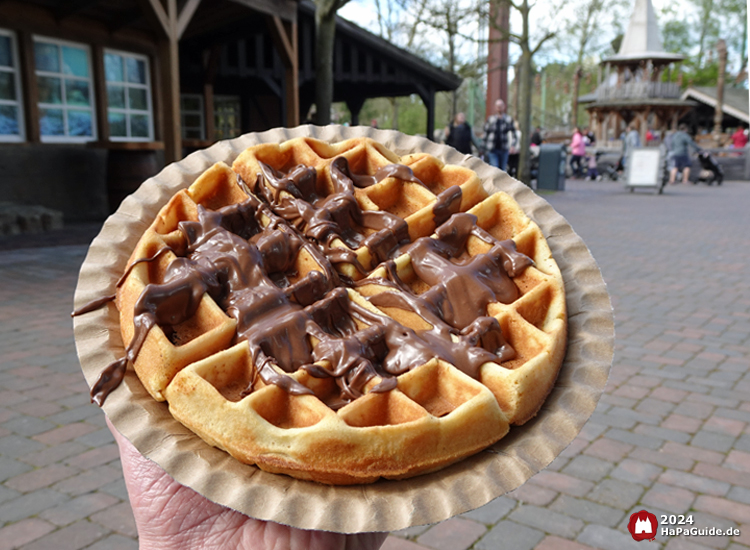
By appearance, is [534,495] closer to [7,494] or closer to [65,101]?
[7,494]

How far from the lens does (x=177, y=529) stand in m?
1.76

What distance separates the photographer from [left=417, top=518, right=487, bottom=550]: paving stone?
3023 mm

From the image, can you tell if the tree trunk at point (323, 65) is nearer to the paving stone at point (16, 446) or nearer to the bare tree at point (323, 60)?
the bare tree at point (323, 60)

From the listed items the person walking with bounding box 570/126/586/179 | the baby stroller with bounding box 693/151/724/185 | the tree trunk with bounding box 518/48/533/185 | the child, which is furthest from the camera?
the child

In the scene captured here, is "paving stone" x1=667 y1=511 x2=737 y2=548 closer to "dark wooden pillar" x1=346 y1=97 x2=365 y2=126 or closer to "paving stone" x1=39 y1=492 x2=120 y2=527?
"paving stone" x1=39 y1=492 x2=120 y2=527

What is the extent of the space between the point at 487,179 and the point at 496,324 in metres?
0.85

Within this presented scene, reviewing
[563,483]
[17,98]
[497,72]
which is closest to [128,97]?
[17,98]

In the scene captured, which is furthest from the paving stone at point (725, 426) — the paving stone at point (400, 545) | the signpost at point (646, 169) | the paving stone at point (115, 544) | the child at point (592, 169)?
the child at point (592, 169)

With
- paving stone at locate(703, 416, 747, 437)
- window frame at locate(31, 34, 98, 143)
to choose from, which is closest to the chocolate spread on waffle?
paving stone at locate(703, 416, 747, 437)

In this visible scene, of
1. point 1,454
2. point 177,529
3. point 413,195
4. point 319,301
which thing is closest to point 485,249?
point 413,195

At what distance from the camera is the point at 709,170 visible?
25.0 m

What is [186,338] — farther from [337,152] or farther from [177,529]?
[337,152]

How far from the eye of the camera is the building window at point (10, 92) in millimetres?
10500

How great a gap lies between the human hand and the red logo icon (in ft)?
5.91
